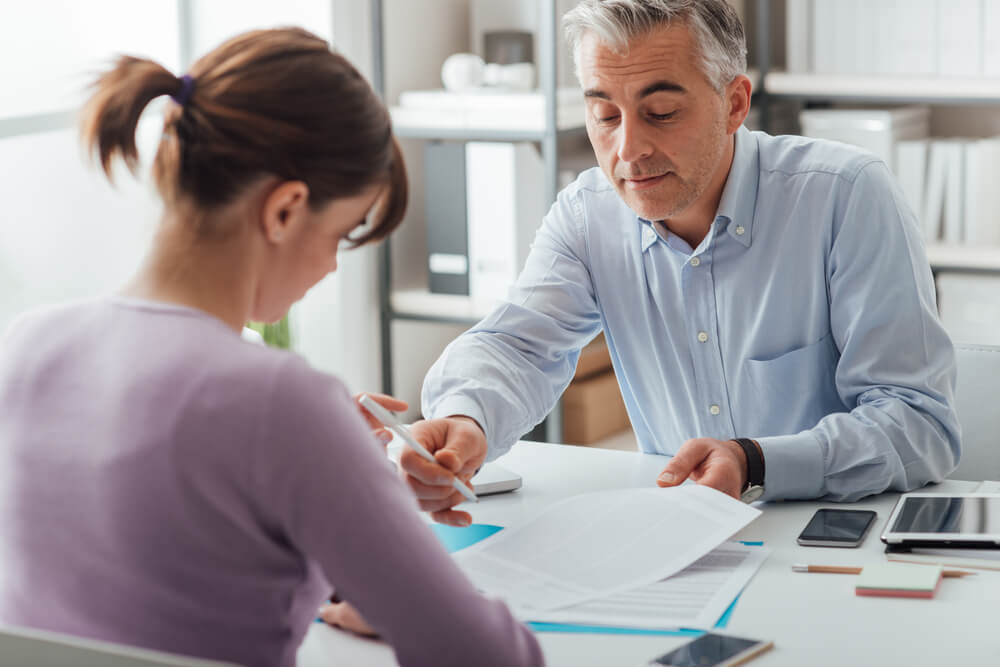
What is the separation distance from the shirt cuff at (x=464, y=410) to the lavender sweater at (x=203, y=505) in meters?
0.68

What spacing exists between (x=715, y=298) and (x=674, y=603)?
2.34 ft

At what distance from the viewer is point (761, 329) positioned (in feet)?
5.64

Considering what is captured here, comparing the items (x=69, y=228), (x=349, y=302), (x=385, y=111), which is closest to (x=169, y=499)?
(x=385, y=111)

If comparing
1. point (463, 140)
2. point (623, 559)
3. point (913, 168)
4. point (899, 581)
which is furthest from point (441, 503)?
point (913, 168)

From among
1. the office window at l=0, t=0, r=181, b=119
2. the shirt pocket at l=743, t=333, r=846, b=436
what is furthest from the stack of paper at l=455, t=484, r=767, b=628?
the office window at l=0, t=0, r=181, b=119

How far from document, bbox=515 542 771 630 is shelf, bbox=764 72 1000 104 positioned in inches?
73.3

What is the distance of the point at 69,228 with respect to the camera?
2.49m

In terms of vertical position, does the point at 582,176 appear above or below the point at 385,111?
below

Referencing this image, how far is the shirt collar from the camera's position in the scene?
1.73 m

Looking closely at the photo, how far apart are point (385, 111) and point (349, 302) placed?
2052mm

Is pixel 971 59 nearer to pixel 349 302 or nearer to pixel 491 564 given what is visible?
pixel 349 302

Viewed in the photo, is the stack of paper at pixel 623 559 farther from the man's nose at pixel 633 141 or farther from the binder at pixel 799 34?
the binder at pixel 799 34

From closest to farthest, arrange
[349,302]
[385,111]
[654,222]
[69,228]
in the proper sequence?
[385,111], [654,222], [69,228], [349,302]

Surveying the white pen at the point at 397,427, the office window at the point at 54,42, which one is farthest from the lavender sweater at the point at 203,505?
the office window at the point at 54,42
